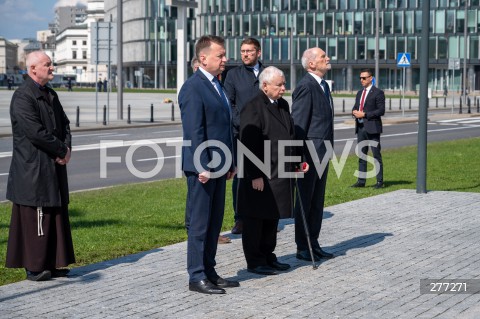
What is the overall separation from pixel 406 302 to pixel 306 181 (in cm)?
217

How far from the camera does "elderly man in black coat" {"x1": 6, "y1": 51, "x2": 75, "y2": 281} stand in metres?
7.50

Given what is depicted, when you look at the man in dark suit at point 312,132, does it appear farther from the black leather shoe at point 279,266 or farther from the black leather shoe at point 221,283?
the black leather shoe at point 221,283

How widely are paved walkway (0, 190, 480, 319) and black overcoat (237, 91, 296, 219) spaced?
0.59m

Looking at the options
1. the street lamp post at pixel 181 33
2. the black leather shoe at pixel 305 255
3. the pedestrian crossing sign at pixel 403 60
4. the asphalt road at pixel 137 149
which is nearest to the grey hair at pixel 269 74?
the black leather shoe at pixel 305 255

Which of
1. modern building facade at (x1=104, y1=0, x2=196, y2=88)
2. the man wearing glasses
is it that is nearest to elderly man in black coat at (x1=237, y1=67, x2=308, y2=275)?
the man wearing glasses

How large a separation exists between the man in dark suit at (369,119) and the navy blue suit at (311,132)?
6350 millimetres

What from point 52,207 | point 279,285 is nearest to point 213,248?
point 279,285

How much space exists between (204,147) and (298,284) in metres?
1.43

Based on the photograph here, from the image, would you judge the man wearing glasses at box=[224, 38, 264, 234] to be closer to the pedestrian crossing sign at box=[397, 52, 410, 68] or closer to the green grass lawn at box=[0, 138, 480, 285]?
the green grass lawn at box=[0, 138, 480, 285]

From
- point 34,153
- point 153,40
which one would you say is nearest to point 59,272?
point 34,153

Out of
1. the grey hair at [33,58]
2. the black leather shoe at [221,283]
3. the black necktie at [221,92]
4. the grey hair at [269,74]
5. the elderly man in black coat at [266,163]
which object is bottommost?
the black leather shoe at [221,283]

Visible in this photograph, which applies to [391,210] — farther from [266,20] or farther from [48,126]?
[266,20]

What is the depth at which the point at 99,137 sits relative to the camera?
2933cm

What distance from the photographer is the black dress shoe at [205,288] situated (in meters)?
7.14
